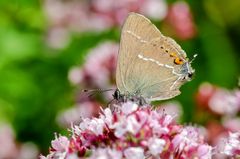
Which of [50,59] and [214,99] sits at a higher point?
[50,59]

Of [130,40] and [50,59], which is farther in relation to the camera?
[50,59]

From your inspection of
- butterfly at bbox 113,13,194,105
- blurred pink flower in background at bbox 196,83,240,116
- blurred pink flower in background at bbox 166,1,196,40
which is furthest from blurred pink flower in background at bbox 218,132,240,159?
blurred pink flower in background at bbox 166,1,196,40

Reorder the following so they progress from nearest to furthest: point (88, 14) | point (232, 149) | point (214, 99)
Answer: point (232, 149)
point (214, 99)
point (88, 14)

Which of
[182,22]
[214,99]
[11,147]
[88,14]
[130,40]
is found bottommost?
[130,40]

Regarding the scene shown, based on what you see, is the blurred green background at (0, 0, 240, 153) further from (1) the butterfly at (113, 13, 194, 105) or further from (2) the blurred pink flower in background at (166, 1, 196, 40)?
(1) the butterfly at (113, 13, 194, 105)

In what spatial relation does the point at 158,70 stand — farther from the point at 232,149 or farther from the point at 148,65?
the point at 232,149

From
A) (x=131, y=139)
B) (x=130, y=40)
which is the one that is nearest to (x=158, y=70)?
(x=130, y=40)
